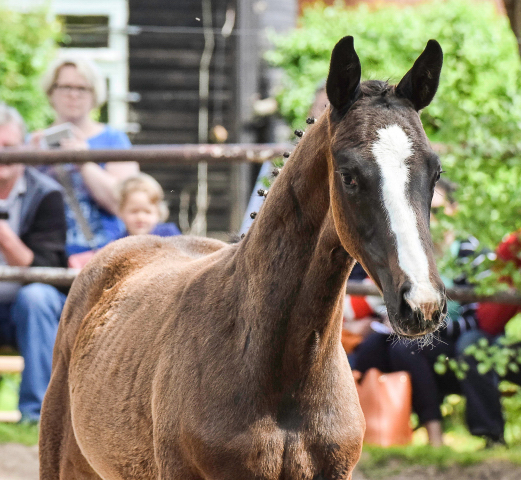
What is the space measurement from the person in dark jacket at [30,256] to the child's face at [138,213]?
46 centimetres

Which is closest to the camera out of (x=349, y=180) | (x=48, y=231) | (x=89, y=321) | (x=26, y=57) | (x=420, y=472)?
(x=349, y=180)

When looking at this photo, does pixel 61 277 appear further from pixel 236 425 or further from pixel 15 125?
pixel 236 425

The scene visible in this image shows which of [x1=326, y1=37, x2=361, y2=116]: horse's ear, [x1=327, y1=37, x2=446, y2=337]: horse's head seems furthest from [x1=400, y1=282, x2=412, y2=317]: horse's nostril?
[x1=326, y1=37, x2=361, y2=116]: horse's ear

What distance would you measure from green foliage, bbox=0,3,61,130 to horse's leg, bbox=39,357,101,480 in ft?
17.3

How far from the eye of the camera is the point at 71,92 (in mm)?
5250

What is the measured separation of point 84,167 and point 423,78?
3312mm

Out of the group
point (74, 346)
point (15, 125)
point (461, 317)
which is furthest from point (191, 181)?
point (74, 346)

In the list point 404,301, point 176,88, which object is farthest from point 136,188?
point 176,88

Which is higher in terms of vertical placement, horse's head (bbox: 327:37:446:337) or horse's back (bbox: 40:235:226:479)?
horse's head (bbox: 327:37:446:337)

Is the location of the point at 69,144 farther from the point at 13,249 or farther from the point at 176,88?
the point at 176,88

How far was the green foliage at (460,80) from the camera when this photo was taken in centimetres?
408

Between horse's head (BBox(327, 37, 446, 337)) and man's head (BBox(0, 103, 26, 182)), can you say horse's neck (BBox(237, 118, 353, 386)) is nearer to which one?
horse's head (BBox(327, 37, 446, 337))

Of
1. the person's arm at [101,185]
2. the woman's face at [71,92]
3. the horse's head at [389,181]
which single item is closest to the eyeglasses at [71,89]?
the woman's face at [71,92]

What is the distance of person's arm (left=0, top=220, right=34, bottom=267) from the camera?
4746 mm
